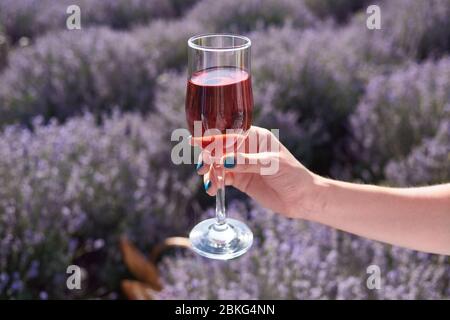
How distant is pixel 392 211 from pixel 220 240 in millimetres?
568

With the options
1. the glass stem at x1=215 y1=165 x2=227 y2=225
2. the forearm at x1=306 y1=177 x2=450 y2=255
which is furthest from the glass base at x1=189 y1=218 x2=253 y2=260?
the forearm at x1=306 y1=177 x2=450 y2=255

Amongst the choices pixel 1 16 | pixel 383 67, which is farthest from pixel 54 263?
pixel 1 16

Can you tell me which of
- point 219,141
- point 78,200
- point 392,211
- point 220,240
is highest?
point 219,141

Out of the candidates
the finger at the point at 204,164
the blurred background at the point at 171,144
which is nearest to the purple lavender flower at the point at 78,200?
the blurred background at the point at 171,144

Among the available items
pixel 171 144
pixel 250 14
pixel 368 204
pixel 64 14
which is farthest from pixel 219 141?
pixel 64 14

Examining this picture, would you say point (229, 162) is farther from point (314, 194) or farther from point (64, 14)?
point (64, 14)

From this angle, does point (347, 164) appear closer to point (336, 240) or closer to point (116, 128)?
point (336, 240)

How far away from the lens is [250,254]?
7.85ft

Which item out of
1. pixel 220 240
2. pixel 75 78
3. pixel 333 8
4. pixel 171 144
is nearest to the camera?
pixel 220 240

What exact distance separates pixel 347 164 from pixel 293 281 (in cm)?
158

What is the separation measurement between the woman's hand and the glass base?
147mm

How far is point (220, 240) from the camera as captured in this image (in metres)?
1.98

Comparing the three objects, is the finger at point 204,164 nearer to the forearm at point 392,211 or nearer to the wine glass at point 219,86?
the wine glass at point 219,86

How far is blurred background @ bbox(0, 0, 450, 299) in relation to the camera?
236cm
